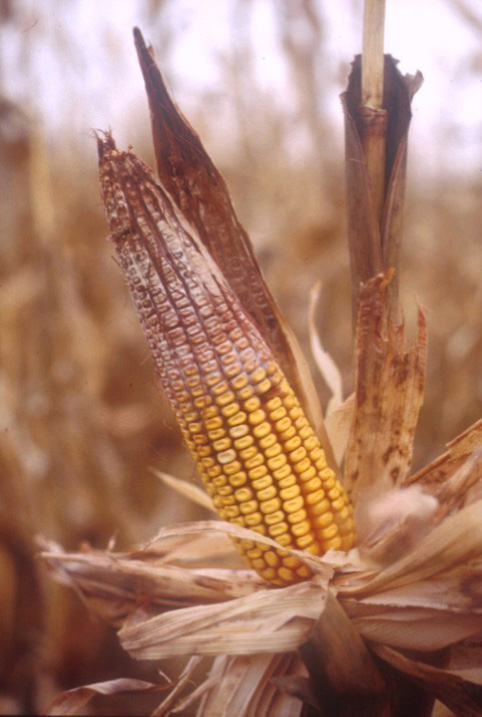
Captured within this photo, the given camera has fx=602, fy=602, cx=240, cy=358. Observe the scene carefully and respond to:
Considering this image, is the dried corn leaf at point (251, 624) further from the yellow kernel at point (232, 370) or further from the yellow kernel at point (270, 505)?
the yellow kernel at point (232, 370)

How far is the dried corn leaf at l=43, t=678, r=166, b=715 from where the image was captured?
50 cm

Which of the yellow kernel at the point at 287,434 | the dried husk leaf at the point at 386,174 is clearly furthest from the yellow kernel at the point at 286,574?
the dried husk leaf at the point at 386,174

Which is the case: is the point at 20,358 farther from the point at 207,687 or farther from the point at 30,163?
the point at 207,687

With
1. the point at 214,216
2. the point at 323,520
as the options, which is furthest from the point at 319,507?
the point at 214,216

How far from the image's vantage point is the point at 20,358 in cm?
67

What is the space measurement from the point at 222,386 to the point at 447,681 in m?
0.27

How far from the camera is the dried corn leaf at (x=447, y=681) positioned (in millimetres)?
438

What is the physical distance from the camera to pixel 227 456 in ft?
1.47

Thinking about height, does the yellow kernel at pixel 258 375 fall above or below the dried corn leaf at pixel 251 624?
above

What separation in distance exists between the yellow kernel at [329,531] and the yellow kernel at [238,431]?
4.2 inches

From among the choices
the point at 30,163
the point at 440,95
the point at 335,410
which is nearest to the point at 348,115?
the point at 440,95

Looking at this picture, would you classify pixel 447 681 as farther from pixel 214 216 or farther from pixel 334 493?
pixel 214 216

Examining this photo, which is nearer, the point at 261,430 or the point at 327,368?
the point at 261,430

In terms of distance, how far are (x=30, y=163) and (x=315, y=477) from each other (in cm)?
45
